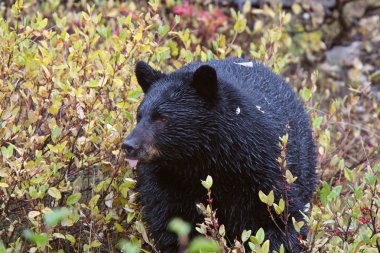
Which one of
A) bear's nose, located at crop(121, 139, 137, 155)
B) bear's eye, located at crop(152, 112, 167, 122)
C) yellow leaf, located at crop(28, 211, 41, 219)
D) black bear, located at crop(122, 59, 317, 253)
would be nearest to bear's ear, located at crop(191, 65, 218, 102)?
black bear, located at crop(122, 59, 317, 253)

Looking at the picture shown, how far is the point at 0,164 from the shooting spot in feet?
12.5

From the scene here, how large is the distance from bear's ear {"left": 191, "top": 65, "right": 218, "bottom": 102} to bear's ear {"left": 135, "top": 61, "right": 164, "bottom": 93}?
1.04 ft

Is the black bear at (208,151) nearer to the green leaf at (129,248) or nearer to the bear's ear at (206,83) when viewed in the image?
the bear's ear at (206,83)

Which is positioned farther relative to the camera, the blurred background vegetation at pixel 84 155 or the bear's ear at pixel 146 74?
the bear's ear at pixel 146 74

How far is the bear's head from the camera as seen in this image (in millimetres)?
3580

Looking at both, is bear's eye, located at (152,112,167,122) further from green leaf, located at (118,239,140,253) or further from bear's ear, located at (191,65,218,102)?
green leaf, located at (118,239,140,253)

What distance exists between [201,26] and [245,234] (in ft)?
16.4

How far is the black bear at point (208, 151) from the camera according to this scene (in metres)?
3.61

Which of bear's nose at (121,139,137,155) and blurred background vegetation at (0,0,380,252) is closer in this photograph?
bear's nose at (121,139,137,155)

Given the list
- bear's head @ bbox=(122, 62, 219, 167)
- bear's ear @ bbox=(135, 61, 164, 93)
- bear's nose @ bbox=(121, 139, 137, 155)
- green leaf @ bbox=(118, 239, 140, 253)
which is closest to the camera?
green leaf @ bbox=(118, 239, 140, 253)

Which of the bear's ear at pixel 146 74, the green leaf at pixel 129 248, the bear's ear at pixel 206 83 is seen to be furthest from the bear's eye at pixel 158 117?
the green leaf at pixel 129 248

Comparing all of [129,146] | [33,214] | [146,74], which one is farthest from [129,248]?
[146,74]

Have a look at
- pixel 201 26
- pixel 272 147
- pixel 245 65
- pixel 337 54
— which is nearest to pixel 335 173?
pixel 245 65

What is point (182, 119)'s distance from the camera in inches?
143
